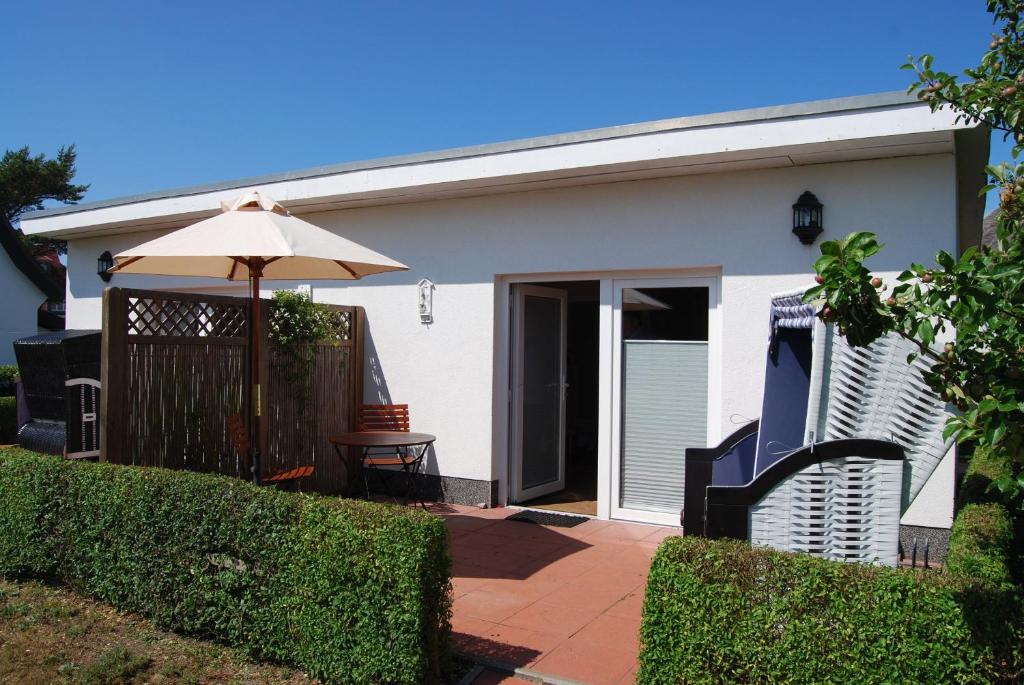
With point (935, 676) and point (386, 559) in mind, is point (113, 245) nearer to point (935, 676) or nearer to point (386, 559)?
point (386, 559)

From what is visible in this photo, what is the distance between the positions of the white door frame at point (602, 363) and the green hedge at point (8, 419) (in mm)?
8943

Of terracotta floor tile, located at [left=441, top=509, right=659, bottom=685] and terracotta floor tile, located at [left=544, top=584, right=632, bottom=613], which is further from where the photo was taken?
terracotta floor tile, located at [left=544, top=584, right=632, bottom=613]

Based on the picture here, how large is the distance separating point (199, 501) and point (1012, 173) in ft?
14.3

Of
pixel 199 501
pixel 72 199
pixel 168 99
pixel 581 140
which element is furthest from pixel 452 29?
pixel 72 199

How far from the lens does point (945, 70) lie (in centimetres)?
366

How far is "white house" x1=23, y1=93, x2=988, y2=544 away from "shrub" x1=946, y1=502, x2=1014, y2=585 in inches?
75.7

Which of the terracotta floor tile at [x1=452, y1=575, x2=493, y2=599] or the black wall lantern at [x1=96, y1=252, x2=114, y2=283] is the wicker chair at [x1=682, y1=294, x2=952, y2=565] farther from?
the black wall lantern at [x1=96, y1=252, x2=114, y2=283]

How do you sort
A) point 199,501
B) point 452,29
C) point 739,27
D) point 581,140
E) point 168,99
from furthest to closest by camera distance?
point 168,99 < point 452,29 < point 739,27 < point 581,140 < point 199,501

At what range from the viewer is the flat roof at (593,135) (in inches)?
237

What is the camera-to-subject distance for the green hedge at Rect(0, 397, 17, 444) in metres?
12.5

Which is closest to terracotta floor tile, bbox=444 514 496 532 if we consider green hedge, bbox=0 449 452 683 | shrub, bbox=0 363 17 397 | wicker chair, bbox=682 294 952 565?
green hedge, bbox=0 449 452 683

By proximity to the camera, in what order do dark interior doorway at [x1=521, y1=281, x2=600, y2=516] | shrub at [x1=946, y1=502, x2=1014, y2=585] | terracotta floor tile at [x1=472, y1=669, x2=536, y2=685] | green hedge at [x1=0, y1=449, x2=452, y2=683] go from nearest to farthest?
shrub at [x1=946, y1=502, x2=1014, y2=585] → green hedge at [x1=0, y1=449, x2=452, y2=683] → terracotta floor tile at [x1=472, y1=669, x2=536, y2=685] → dark interior doorway at [x1=521, y1=281, x2=600, y2=516]

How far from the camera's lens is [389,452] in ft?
28.9

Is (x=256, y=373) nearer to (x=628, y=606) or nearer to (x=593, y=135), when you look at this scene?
(x=628, y=606)
